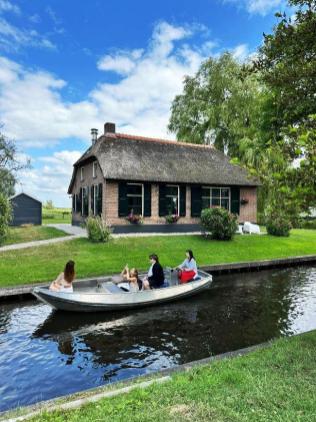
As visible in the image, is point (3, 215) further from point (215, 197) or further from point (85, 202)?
point (215, 197)

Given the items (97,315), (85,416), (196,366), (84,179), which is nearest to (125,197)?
(84,179)

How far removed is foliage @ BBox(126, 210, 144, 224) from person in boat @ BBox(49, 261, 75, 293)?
35.3 feet

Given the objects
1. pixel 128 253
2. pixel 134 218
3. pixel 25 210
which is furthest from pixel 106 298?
pixel 25 210

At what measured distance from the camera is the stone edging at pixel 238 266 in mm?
10211

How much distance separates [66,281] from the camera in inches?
365

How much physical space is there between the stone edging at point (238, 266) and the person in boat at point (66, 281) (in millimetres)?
1799

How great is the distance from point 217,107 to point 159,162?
45.5 feet

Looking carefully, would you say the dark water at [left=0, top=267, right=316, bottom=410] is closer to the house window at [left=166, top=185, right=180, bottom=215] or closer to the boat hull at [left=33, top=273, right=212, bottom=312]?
the boat hull at [left=33, top=273, right=212, bottom=312]

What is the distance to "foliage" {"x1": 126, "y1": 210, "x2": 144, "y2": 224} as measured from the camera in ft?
65.4

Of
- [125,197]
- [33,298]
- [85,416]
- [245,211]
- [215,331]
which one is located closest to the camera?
[85,416]

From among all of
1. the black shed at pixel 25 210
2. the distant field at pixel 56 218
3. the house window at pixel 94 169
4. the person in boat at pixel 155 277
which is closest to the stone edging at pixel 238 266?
the person in boat at pixel 155 277

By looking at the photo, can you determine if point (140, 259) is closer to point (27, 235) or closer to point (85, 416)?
point (27, 235)

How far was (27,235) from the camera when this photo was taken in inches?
816

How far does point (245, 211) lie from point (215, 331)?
17033 mm
